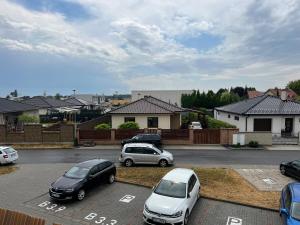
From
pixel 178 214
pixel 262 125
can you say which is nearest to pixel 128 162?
pixel 178 214

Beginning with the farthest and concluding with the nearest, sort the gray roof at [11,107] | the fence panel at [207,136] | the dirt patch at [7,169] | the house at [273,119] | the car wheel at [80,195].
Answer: the gray roof at [11,107], the house at [273,119], the fence panel at [207,136], the dirt patch at [7,169], the car wheel at [80,195]

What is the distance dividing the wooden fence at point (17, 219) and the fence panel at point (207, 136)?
2576 centimetres

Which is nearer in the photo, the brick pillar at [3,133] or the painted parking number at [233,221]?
the painted parking number at [233,221]

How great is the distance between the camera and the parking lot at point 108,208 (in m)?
12.9

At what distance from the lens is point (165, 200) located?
12336mm

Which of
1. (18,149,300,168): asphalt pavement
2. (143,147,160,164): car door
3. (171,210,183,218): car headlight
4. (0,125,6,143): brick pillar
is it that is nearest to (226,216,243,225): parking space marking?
(171,210,183,218): car headlight

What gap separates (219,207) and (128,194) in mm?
4818

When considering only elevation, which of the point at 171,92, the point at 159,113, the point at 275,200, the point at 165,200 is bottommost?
the point at 275,200

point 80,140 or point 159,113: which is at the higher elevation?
point 159,113

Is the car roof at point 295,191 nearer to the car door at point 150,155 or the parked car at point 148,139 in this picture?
the car door at point 150,155

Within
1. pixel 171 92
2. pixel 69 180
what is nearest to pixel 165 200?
pixel 69 180

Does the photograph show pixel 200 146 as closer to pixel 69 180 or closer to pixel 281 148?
pixel 281 148

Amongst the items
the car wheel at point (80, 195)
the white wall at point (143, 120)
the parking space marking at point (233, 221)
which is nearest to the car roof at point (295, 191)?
the parking space marking at point (233, 221)

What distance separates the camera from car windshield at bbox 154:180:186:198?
41.8ft
